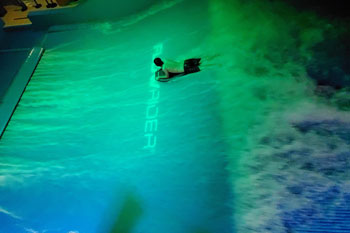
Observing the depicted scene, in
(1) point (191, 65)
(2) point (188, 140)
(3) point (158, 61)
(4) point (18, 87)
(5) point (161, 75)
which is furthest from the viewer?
(4) point (18, 87)

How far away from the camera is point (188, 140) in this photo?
4.75m

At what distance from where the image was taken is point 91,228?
13.5 ft

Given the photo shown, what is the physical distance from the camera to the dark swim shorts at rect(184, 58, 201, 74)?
5586 mm

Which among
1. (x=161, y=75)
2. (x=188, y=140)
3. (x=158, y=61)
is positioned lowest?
(x=188, y=140)

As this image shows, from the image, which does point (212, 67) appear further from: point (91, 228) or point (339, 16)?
point (91, 228)

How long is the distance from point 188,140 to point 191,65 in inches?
70.0

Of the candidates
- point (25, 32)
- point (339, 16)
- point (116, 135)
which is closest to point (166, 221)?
point (116, 135)

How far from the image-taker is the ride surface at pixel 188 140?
384 cm

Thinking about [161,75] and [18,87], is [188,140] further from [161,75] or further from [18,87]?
[18,87]

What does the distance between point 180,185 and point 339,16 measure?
5.06 meters

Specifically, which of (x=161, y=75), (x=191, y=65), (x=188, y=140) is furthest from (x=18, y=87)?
(x=188, y=140)

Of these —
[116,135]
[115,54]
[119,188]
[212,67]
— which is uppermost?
[115,54]

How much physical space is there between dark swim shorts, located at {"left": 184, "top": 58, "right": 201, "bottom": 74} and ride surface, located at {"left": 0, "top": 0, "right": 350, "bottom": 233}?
0.14m

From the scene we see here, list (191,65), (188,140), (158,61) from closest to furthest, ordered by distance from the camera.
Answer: (188,140) < (158,61) < (191,65)
